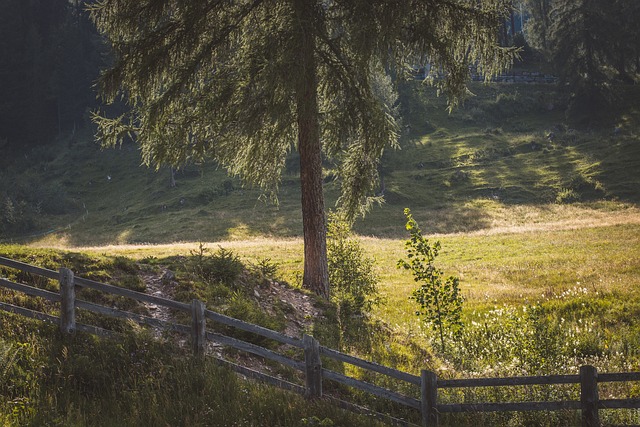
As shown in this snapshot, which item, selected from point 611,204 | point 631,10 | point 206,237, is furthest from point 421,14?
point 631,10

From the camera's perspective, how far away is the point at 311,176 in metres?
13.4

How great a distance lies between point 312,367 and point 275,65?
642 centimetres

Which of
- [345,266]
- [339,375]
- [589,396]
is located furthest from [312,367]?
[345,266]

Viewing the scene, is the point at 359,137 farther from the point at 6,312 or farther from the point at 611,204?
the point at 611,204

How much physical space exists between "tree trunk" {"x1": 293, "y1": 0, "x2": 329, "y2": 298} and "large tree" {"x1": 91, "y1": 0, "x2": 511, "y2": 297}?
36mm

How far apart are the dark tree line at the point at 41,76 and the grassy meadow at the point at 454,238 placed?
4771mm

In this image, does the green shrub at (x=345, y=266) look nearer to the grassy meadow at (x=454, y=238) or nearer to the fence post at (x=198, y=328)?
the grassy meadow at (x=454, y=238)

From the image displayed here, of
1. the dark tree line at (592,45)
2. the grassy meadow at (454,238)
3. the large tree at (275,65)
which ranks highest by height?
the dark tree line at (592,45)

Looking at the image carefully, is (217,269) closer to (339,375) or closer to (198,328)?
(198,328)

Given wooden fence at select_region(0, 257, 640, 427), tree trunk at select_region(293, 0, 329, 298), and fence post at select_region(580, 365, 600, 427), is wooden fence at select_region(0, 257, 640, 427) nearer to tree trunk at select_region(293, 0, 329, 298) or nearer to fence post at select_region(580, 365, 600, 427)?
fence post at select_region(580, 365, 600, 427)

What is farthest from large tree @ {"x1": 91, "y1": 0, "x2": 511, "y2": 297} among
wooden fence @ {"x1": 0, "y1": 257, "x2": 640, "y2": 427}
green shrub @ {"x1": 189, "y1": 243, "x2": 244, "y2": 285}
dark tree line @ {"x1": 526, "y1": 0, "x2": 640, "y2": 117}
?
dark tree line @ {"x1": 526, "y1": 0, "x2": 640, "y2": 117}

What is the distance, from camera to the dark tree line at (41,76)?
72062 mm

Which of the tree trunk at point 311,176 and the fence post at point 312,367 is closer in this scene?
the fence post at point 312,367

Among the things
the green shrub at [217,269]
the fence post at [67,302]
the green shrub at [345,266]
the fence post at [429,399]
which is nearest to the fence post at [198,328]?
the fence post at [67,302]
